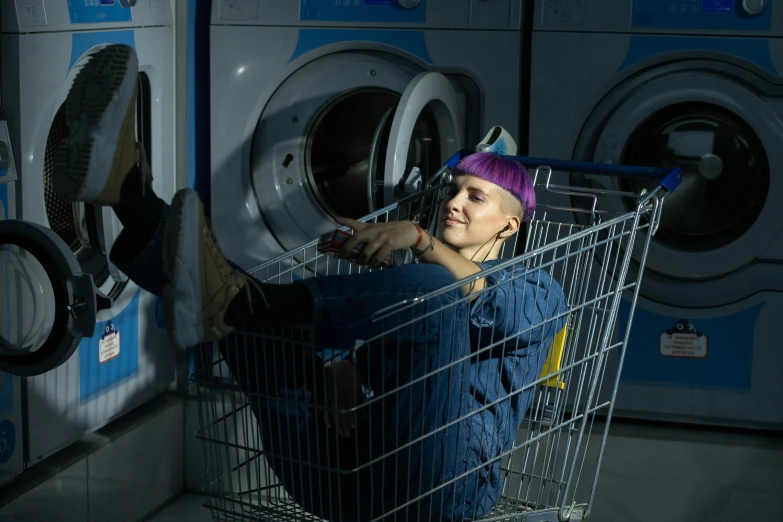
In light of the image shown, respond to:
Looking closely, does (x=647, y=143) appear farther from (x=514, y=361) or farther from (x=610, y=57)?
(x=514, y=361)

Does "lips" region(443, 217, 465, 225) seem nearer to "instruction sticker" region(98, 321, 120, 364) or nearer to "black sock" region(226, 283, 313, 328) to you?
"black sock" region(226, 283, 313, 328)

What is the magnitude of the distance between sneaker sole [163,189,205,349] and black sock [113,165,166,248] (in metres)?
0.14

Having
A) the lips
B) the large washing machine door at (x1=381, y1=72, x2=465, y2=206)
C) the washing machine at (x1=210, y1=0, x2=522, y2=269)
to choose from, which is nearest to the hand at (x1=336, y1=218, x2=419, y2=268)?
the lips

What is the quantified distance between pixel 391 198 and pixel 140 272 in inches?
36.5

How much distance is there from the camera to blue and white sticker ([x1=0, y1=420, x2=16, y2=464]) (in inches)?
82.3

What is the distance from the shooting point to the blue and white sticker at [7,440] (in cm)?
209

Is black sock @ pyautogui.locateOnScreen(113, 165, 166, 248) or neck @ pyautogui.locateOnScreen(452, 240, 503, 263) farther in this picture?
neck @ pyautogui.locateOnScreen(452, 240, 503, 263)

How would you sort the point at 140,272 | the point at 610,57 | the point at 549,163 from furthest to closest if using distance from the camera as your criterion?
the point at 610,57 → the point at 549,163 → the point at 140,272

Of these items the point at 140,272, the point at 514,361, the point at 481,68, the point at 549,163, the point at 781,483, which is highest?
the point at 481,68

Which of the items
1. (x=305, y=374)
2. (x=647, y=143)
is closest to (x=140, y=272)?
(x=305, y=374)

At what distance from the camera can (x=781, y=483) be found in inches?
102

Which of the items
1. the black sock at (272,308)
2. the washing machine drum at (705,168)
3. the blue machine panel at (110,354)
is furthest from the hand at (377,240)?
the washing machine drum at (705,168)

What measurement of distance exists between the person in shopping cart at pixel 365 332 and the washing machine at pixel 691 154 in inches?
36.5

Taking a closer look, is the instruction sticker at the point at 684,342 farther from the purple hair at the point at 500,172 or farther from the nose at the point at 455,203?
the nose at the point at 455,203
